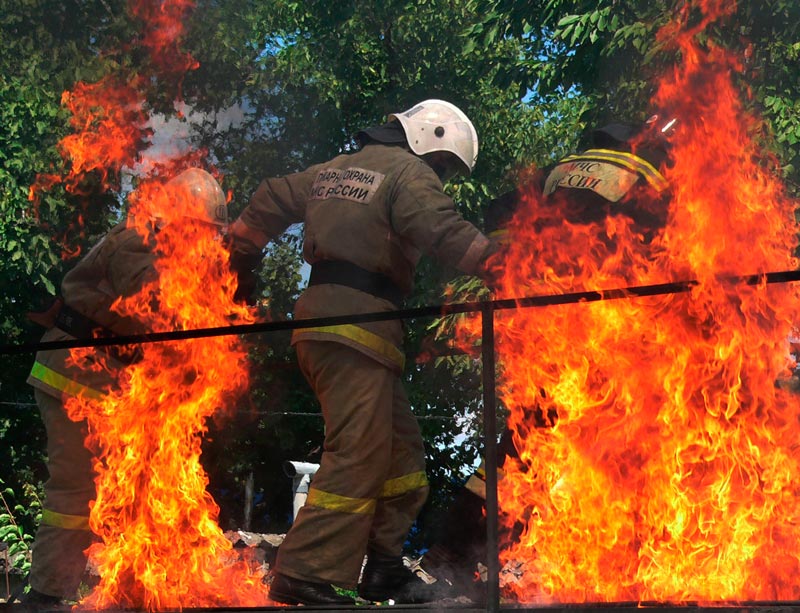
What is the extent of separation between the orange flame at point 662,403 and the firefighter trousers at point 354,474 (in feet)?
1.64

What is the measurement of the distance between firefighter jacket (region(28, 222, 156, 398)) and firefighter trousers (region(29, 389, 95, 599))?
0.44 ft

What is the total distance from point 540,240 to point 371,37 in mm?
13399

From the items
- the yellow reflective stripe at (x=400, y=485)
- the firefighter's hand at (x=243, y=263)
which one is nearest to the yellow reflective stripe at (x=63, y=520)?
the firefighter's hand at (x=243, y=263)

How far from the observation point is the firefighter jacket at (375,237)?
4137 millimetres

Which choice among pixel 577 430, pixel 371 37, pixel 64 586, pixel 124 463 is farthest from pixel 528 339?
pixel 371 37

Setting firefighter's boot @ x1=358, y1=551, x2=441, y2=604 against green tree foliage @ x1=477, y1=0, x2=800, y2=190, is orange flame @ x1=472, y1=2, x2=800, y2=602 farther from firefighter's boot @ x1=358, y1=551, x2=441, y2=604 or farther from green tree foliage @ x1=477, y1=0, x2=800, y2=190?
green tree foliage @ x1=477, y1=0, x2=800, y2=190

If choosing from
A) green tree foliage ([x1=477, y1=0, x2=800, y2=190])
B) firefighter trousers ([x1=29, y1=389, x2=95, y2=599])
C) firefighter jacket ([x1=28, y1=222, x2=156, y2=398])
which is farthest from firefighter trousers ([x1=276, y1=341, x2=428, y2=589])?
green tree foliage ([x1=477, y1=0, x2=800, y2=190])

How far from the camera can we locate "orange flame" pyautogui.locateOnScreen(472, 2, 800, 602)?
371cm

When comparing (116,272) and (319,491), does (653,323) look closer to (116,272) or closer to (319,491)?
(319,491)

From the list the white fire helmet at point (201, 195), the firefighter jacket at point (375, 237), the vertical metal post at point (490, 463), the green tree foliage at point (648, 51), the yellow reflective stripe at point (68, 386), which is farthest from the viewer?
the green tree foliage at point (648, 51)

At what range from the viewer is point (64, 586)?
4.71 metres

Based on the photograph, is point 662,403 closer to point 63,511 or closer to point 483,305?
point 483,305

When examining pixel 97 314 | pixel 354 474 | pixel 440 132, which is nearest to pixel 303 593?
pixel 354 474

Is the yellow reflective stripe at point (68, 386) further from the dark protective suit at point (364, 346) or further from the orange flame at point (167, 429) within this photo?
the dark protective suit at point (364, 346)
